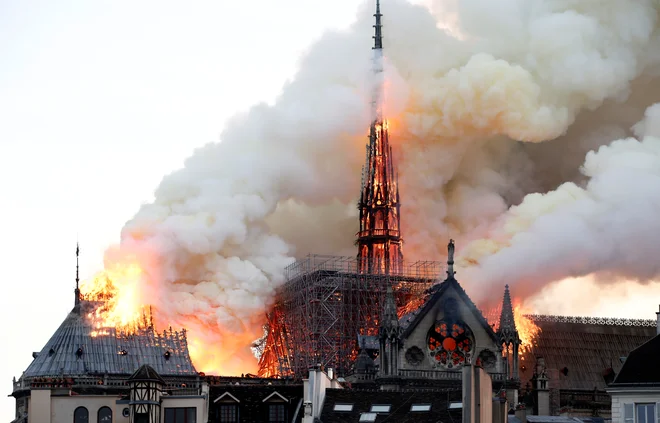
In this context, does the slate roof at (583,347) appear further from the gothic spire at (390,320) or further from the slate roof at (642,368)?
the slate roof at (642,368)

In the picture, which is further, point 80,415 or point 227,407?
point 80,415

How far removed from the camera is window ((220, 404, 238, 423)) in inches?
3976

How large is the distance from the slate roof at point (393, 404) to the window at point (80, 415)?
15.3m

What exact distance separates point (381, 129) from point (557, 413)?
36589 mm

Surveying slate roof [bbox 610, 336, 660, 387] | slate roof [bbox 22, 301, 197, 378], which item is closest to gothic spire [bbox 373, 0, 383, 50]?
slate roof [bbox 22, 301, 197, 378]

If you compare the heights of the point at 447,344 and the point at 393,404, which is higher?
the point at 447,344

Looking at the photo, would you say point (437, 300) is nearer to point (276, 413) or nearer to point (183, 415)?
point (276, 413)

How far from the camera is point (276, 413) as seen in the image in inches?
4003

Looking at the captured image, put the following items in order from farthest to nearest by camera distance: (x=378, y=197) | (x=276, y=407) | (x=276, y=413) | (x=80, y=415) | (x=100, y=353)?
(x=378, y=197), (x=100, y=353), (x=80, y=415), (x=276, y=407), (x=276, y=413)

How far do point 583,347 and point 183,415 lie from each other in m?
66.1

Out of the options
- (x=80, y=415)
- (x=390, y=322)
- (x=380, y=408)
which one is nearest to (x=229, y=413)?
(x=80, y=415)

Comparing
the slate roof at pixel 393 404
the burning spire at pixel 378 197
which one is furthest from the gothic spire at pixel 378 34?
the slate roof at pixel 393 404

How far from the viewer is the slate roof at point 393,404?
93.6 metres

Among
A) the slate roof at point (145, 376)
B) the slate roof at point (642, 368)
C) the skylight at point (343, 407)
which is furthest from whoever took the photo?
the slate roof at point (145, 376)
